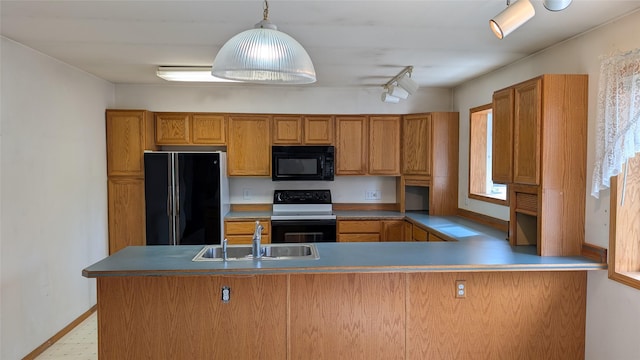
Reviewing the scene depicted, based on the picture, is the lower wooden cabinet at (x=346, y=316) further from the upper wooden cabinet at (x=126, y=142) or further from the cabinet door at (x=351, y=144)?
the cabinet door at (x=351, y=144)

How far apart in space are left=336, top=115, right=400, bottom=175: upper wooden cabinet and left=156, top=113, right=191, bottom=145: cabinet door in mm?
1747

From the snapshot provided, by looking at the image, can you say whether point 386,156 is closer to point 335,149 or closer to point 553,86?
point 335,149

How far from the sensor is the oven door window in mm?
4441

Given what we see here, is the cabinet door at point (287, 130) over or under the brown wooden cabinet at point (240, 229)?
over

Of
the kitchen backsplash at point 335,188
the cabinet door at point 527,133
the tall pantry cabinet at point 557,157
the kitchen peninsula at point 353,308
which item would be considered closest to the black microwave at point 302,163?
the kitchen backsplash at point 335,188

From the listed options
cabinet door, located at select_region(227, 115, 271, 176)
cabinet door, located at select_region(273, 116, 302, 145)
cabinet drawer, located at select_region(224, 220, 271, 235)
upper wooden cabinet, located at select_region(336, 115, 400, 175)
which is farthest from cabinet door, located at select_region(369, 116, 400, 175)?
cabinet drawer, located at select_region(224, 220, 271, 235)

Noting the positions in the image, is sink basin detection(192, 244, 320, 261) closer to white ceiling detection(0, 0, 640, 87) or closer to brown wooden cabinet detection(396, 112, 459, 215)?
white ceiling detection(0, 0, 640, 87)

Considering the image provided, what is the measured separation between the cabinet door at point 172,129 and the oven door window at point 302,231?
1.42m

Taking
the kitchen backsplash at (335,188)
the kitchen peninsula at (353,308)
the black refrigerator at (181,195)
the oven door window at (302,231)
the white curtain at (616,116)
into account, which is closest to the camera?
the white curtain at (616,116)

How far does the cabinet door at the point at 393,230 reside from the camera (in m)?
4.54

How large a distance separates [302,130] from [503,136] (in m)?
2.35

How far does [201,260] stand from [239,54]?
1334 mm

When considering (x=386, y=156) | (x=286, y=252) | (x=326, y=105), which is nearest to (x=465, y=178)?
(x=386, y=156)

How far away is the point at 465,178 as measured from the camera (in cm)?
437
